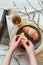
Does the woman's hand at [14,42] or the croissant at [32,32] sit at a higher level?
the croissant at [32,32]

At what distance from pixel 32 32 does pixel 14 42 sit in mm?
120

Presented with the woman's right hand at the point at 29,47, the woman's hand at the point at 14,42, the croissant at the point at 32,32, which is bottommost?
the woman's right hand at the point at 29,47

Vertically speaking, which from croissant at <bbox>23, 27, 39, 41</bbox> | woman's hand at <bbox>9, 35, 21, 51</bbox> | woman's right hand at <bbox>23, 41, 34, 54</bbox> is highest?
croissant at <bbox>23, 27, 39, 41</bbox>

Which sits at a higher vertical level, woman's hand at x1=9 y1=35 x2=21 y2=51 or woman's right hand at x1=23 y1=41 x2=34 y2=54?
woman's hand at x1=9 y1=35 x2=21 y2=51

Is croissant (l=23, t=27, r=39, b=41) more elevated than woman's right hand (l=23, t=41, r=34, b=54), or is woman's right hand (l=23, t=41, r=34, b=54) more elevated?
croissant (l=23, t=27, r=39, b=41)

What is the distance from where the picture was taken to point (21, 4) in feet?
3.51

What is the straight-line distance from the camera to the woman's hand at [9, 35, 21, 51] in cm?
91

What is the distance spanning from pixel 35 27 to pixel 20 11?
13cm

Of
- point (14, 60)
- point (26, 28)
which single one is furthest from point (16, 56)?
point (26, 28)

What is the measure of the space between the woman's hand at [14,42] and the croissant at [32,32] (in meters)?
0.07

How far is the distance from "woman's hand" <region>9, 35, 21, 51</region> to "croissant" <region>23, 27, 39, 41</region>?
2.6 inches

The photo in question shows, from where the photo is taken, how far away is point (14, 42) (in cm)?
92

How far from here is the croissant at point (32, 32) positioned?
38.3 inches

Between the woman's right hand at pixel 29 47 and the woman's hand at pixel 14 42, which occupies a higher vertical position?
the woman's hand at pixel 14 42
